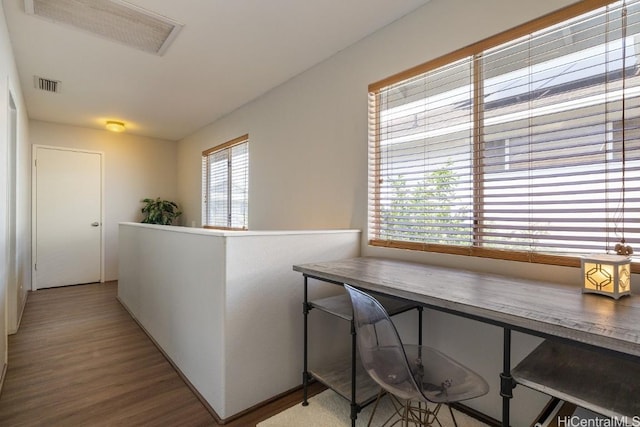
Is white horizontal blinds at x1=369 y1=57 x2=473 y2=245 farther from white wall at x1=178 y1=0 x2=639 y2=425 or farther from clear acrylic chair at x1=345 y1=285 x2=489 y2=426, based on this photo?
clear acrylic chair at x1=345 y1=285 x2=489 y2=426

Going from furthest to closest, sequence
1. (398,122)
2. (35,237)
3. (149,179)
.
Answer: (149,179) < (35,237) < (398,122)

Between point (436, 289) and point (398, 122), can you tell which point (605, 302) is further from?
point (398, 122)

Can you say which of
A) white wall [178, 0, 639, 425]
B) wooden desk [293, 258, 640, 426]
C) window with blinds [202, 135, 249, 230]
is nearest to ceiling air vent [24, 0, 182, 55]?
white wall [178, 0, 639, 425]

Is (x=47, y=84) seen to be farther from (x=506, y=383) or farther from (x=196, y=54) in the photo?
(x=506, y=383)

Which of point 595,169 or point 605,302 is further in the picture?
point 595,169

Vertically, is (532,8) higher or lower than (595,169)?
higher

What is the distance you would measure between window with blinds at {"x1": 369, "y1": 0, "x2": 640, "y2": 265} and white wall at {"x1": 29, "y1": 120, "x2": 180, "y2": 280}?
477 cm

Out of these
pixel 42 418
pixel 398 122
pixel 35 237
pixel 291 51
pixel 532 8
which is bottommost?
pixel 42 418

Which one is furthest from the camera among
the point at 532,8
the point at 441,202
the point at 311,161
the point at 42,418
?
the point at 311,161

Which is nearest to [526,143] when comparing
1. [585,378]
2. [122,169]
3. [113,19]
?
[585,378]

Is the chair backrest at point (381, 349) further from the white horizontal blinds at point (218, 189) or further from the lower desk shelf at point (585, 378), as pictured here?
the white horizontal blinds at point (218, 189)

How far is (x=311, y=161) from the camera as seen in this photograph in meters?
2.89

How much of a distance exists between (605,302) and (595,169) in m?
0.64

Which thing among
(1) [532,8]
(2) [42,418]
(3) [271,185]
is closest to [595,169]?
(1) [532,8]
